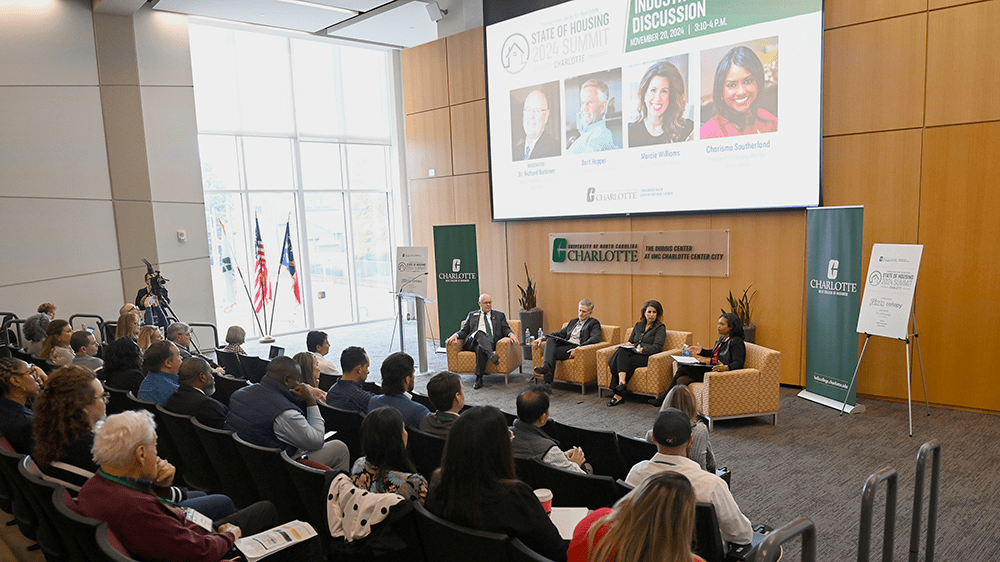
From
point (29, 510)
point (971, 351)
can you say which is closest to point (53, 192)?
point (29, 510)

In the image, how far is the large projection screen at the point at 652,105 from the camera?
6.38m

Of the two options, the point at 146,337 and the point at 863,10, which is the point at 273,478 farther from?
the point at 863,10

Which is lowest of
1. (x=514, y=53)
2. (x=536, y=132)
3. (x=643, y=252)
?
(x=643, y=252)

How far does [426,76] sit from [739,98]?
5374 mm

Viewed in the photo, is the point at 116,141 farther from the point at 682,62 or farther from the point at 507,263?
the point at 682,62

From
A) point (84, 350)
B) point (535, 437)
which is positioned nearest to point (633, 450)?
point (535, 437)

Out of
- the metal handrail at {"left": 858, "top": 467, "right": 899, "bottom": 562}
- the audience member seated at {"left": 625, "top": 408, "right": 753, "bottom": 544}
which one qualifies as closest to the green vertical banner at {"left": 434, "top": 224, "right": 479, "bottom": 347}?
the audience member seated at {"left": 625, "top": 408, "right": 753, "bottom": 544}

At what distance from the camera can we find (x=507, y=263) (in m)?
9.43

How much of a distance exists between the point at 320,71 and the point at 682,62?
25.1 feet

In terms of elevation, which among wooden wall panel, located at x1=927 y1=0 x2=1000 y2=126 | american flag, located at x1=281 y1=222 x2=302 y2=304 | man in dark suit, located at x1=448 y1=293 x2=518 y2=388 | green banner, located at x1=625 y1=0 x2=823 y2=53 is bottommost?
man in dark suit, located at x1=448 y1=293 x2=518 y2=388

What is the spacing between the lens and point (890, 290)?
5.56 metres

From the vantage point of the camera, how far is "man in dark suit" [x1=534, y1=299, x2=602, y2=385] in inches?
282

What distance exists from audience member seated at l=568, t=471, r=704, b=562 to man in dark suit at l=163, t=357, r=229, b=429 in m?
2.81

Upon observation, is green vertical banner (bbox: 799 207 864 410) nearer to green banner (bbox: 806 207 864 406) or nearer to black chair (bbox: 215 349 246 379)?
green banner (bbox: 806 207 864 406)
